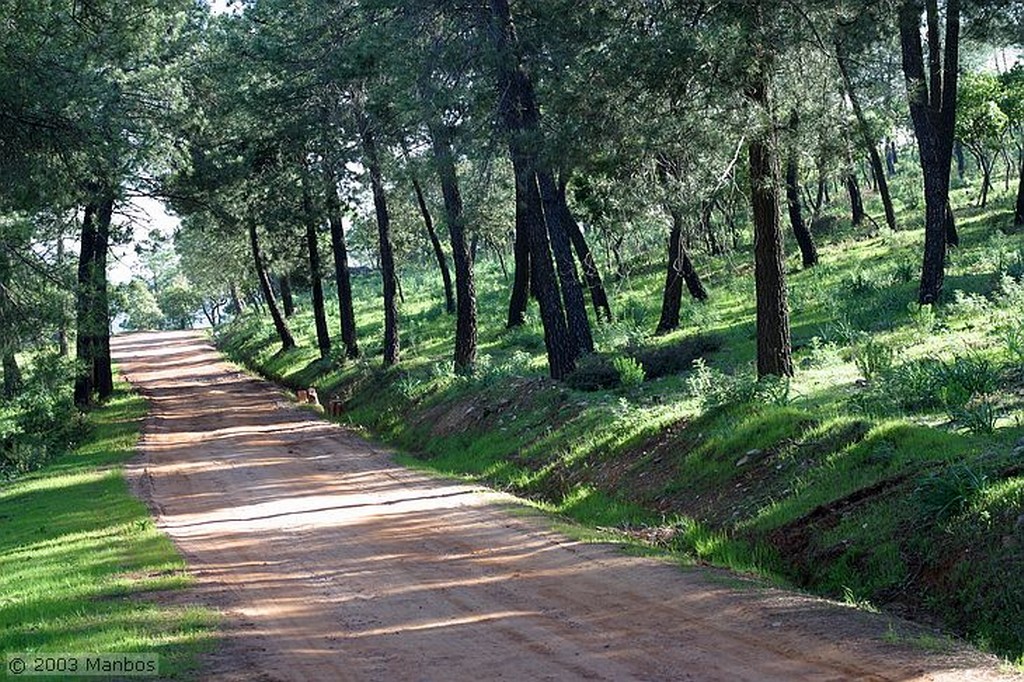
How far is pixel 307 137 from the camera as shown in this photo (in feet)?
97.5

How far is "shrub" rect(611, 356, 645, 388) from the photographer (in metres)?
19.0

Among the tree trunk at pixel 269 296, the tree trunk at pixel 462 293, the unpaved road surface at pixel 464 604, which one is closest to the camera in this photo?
the unpaved road surface at pixel 464 604

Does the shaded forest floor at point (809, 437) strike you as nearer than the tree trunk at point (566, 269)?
Yes

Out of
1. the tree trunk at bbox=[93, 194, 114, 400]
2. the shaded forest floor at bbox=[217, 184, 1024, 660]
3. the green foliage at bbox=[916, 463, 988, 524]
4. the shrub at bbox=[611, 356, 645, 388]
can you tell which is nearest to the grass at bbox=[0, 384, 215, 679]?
the tree trunk at bbox=[93, 194, 114, 400]

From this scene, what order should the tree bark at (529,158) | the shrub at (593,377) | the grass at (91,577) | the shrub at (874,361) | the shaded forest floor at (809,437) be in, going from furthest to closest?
the shrub at (593,377), the tree bark at (529,158), the shrub at (874,361), the shaded forest floor at (809,437), the grass at (91,577)

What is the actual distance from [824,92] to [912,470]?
6.69 m

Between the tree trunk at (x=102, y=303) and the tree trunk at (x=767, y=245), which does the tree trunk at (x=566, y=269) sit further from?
the tree trunk at (x=102, y=303)

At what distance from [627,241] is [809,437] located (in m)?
8.41

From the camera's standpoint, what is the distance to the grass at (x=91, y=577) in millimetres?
8805

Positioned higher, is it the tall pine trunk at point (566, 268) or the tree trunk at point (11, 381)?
the tall pine trunk at point (566, 268)

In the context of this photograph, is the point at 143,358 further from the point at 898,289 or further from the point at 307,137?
the point at 898,289

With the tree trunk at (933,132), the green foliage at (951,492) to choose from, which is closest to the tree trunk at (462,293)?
the tree trunk at (933,132)

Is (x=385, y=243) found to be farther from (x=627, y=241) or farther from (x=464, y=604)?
(x=464, y=604)

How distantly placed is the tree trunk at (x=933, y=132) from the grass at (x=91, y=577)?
13.6 m
